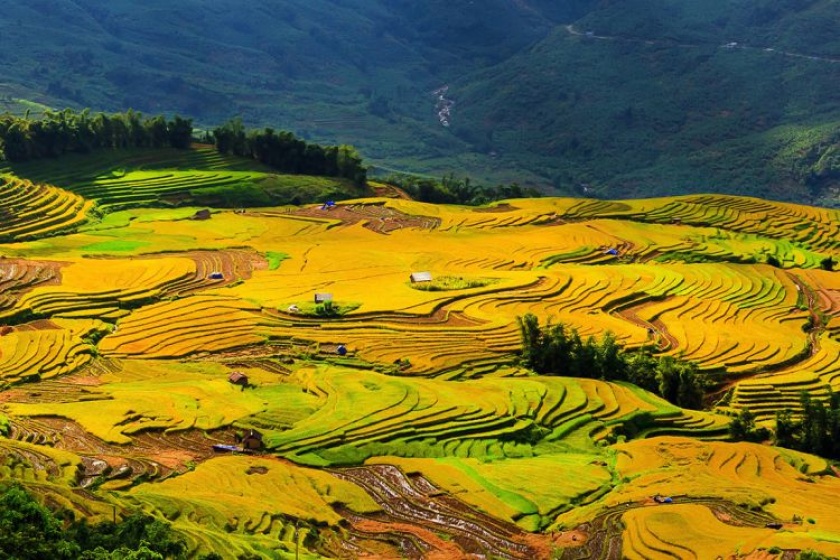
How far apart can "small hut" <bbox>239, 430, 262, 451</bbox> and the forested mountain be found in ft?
295

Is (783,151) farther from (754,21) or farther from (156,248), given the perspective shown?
(156,248)

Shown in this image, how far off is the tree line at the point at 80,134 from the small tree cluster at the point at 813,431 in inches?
2147

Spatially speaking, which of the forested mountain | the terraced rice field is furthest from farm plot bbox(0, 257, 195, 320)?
the forested mountain

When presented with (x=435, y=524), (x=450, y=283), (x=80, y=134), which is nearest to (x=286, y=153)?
(x=80, y=134)

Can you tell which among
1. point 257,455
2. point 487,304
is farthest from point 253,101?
point 257,455

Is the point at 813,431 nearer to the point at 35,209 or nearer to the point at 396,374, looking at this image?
the point at 396,374

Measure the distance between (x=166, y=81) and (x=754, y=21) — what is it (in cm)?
9161

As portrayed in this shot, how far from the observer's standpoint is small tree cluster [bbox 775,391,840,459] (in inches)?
1475

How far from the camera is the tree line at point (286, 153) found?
3206 inches

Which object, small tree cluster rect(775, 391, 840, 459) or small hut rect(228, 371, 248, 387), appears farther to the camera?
small hut rect(228, 371, 248, 387)

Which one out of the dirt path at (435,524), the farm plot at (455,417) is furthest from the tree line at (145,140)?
the dirt path at (435,524)

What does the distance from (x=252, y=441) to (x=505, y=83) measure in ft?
444

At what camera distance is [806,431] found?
3781 centimetres

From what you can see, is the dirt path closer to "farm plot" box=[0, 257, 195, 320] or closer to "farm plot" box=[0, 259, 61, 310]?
"farm plot" box=[0, 257, 195, 320]
